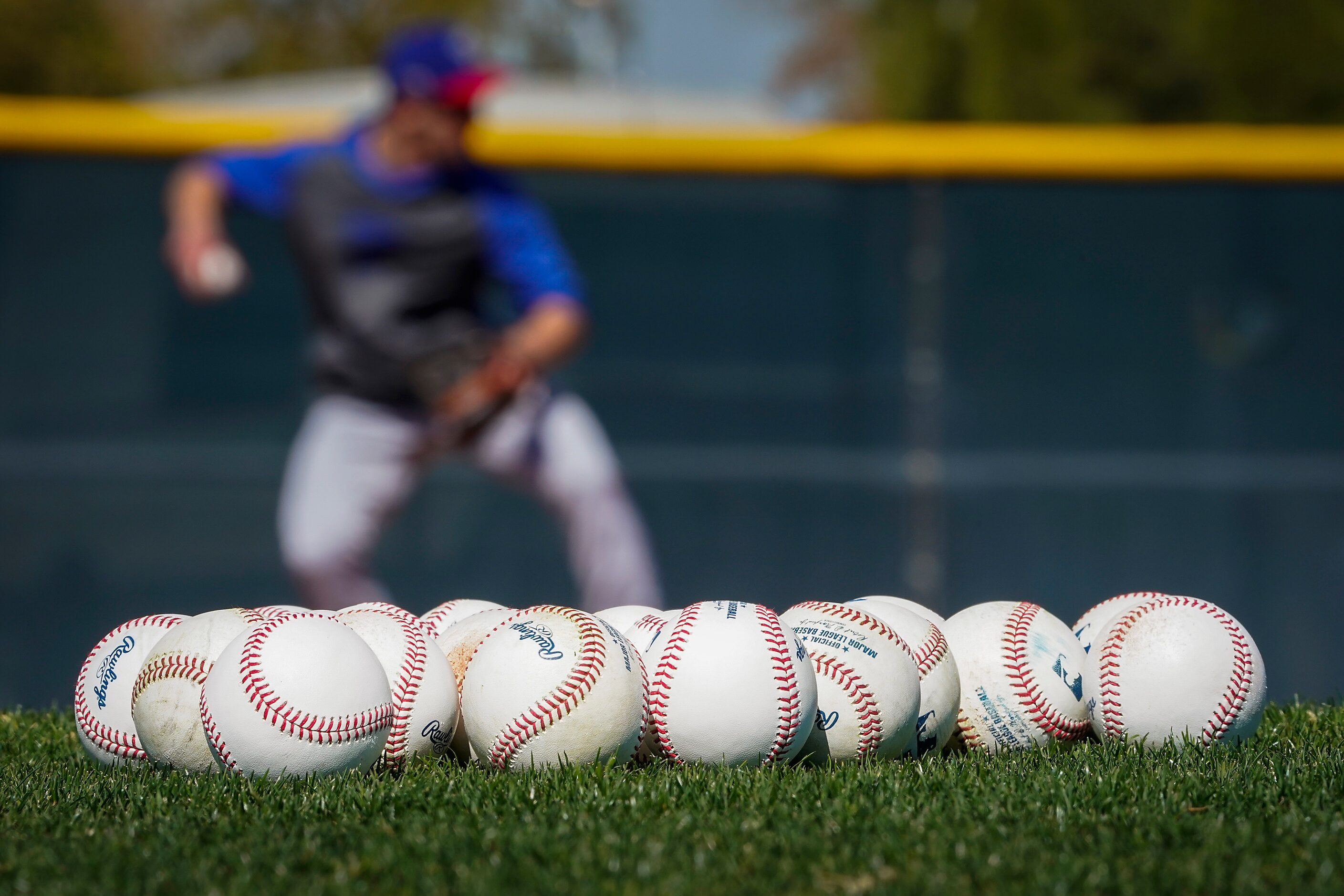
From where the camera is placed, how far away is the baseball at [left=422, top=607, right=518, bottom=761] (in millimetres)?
2654

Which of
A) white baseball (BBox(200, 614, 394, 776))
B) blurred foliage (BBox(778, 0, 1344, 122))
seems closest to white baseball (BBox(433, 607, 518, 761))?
white baseball (BBox(200, 614, 394, 776))

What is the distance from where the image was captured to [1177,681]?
263 cm

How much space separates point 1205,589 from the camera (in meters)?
6.42

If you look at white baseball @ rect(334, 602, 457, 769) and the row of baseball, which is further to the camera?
white baseball @ rect(334, 602, 457, 769)

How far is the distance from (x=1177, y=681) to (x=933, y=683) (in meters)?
0.49

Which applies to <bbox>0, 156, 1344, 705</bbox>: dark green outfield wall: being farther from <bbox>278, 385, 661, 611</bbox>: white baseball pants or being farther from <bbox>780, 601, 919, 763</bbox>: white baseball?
<bbox>780, 601, 919, 763</bbox>: white baseball

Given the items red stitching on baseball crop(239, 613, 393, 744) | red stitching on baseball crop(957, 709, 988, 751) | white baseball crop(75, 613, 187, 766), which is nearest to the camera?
red stitching on baseball crop(239, 613, 393, 744)

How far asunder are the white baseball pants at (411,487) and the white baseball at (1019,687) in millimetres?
2774

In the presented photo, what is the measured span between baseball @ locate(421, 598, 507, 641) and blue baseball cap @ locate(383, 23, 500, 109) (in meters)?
3.01

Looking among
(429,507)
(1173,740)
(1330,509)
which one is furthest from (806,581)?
(1173,740)

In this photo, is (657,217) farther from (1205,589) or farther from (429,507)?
(1205,589)

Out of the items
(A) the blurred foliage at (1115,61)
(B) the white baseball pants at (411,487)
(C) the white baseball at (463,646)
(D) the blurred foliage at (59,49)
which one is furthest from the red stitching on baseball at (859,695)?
(D) the blurred foliage at (59,49)

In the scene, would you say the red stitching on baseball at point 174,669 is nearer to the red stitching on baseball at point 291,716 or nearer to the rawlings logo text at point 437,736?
the red stitching on baseball at point 291,716

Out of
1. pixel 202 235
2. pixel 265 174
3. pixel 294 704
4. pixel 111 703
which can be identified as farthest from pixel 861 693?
pixel 265 174
